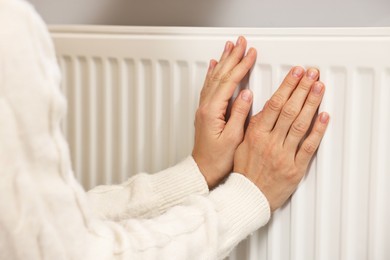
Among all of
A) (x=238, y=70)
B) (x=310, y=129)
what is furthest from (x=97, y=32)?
(x=310, y=129)

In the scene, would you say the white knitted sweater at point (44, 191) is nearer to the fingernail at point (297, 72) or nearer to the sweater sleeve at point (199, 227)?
the sweater sleeve at point (199, 227)

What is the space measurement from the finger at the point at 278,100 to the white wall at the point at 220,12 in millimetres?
135

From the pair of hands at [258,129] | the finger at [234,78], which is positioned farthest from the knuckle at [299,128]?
the finger at [234,78]

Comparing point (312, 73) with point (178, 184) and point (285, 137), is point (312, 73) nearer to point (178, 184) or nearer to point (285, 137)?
point (285, 137)

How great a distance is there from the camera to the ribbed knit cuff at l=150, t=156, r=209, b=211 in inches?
35.5

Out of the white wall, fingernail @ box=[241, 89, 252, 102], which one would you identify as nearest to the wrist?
fingernail @ box=[241, 89, 252, 102]

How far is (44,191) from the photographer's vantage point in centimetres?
57

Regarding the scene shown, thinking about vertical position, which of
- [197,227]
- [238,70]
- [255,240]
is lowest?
[255,240]

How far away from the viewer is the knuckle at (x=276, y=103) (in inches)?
33.6

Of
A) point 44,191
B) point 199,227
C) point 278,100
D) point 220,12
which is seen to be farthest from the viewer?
point 220,12

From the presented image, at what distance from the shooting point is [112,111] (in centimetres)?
107

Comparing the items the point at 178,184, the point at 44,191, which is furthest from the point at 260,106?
the point at 44,191

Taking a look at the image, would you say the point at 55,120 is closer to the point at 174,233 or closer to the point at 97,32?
the point at 174,233

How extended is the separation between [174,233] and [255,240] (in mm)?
245
